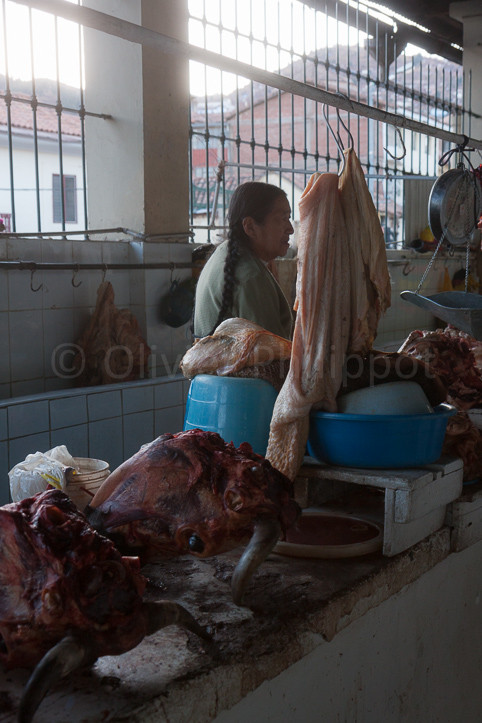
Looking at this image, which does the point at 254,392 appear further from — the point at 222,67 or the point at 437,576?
the point at 222,67

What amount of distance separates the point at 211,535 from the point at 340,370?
2.50 feet

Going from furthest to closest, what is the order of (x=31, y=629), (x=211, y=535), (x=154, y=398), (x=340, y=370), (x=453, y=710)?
1. (x=154, y=398)
2. (x=453, y=710)
3. (x=340, y=370)
4. (x=211, y=535)
5. (x=31, y=629)

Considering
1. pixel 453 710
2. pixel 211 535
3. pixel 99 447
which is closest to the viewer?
pixel 211 535

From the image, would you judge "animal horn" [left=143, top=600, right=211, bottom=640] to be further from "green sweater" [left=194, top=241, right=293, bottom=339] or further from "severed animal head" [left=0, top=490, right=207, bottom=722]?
"green sweater" [left=194, top=241, right=293, bottom=339]

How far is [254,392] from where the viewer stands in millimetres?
2328

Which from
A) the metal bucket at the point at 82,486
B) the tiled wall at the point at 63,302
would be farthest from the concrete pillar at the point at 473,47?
the metal bucket at the point at 82,486

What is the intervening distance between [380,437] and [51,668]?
1212mm

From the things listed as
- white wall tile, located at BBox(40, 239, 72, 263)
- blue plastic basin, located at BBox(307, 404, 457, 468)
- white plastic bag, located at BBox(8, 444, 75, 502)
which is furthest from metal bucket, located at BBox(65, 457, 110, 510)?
white wall tile, located at BBox(40, 239, 72, 263)

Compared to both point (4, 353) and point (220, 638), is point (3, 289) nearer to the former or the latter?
point (4, 353)

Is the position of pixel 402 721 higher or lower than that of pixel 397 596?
lower

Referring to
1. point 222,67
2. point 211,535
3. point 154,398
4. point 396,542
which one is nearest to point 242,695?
point 211,535

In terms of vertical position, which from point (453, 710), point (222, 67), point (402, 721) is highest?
point (222, 67)

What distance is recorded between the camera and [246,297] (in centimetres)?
307

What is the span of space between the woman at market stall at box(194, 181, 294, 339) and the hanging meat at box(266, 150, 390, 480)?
909 millimetres
